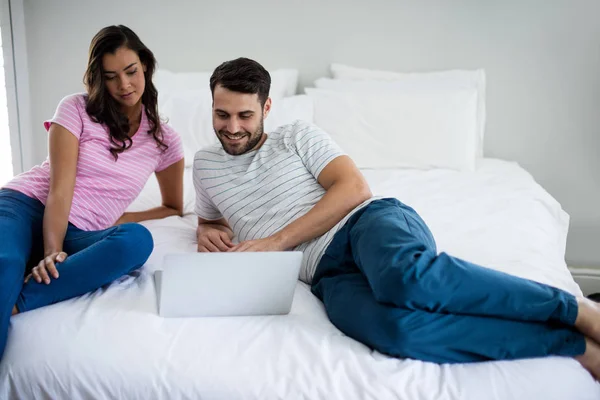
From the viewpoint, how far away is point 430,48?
2959mm

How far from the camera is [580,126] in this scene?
9.52 ft

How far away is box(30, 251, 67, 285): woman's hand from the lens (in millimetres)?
1408

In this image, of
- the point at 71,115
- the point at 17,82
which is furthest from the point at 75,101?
the point at 17,82

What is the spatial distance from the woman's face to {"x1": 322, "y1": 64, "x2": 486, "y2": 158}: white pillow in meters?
1.19

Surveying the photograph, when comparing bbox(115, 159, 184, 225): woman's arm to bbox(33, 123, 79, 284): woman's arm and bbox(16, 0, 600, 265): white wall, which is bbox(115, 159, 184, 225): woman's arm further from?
bbox(16, 0, 600, 265): white wall

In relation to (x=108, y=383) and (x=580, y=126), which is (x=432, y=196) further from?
(x=108, y=383)

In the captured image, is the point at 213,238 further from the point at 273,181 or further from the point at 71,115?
the point at 71,115

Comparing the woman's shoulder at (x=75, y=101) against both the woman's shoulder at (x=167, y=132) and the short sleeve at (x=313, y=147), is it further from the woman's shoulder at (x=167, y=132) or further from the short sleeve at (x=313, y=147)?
the short sleeve at (x=313, y=147)

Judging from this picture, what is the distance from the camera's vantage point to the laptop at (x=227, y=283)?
50.2 inches

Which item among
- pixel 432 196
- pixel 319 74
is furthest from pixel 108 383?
pixel 319 74

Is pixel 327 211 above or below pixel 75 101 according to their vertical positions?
below

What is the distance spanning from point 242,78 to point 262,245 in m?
0.44

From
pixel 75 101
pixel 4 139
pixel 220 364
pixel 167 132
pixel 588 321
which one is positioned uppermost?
pixel 75 101

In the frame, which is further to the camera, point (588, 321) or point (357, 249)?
point (357, 249)
